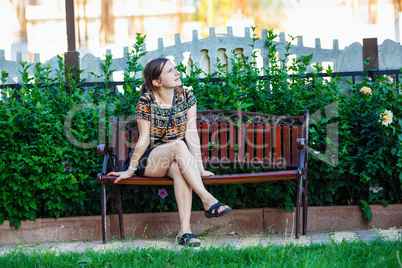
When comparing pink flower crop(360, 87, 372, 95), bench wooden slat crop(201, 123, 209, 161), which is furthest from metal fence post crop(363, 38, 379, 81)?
bench wooden slat crop(201, 123, 209, 161)

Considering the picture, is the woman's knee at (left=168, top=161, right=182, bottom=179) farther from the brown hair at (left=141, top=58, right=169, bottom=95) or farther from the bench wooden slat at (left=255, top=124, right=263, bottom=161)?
the bench wooden slat at (left=255, top=124, right=263, bottom=161)

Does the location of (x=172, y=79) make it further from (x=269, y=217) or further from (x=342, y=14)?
(x=342, y=14)

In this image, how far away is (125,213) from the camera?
14.6ft

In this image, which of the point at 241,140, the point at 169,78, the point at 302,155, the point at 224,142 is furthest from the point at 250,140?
the point at 169,78

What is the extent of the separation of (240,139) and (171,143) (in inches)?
29.6

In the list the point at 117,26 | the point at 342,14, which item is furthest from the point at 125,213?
the point at 342,14

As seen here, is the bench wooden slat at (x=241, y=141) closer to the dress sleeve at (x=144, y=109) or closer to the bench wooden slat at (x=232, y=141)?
the bench wooden slat at (x=232, y=141)

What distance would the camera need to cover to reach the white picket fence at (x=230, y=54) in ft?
17.4

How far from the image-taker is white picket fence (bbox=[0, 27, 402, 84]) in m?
5.30

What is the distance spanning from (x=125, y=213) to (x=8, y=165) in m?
1.04

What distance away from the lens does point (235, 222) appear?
4.31 metres

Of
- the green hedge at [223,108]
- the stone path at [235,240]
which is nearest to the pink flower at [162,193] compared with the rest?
the green hedge at [223,108]

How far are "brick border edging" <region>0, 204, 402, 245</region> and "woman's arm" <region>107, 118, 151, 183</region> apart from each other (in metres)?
0.61

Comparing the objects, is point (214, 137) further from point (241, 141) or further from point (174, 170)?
point (174, 170)
